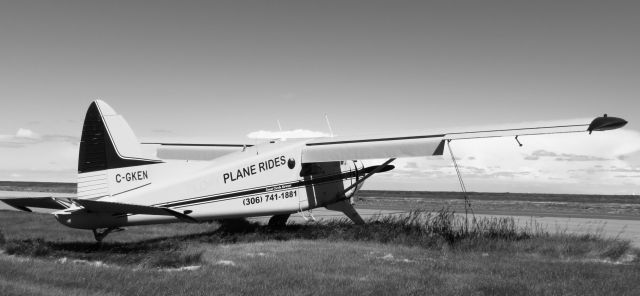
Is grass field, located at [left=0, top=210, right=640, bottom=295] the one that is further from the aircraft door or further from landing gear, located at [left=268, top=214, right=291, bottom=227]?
the aircraft door

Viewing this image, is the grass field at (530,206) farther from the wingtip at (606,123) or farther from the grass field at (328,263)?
the wingtip at (606,123)

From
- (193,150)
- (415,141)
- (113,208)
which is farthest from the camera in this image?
(193,150)

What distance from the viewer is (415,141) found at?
12.7m

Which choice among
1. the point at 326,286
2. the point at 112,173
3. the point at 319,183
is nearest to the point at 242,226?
the point at 319,183

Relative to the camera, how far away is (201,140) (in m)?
17.0

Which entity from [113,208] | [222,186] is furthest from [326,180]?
[113,208]

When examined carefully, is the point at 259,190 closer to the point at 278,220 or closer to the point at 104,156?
the point at 278,220

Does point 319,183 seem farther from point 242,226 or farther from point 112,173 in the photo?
point 112,173

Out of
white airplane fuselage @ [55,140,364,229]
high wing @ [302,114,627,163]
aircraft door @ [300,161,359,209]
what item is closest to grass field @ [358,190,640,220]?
aircraft door @ [300,161,359,209]

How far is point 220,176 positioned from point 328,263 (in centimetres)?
380

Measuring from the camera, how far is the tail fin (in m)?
10.2

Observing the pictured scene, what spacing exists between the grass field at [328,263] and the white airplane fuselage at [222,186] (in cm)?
74

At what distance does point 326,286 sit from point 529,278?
3.31m

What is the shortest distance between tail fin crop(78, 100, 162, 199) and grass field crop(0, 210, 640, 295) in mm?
1303
